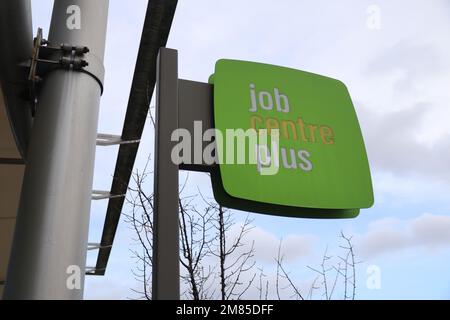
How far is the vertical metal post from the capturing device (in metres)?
1.48

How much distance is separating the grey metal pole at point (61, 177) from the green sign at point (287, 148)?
0.76 meters

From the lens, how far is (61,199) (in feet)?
7.36

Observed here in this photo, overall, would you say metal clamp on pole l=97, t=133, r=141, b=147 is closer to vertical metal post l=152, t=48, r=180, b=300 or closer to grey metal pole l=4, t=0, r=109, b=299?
grey metal pole l=4, t=0, r=109, b=299

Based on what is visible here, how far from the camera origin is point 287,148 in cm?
202

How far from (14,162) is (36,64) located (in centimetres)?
264

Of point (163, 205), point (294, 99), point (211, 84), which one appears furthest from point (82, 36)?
point (163, 205)

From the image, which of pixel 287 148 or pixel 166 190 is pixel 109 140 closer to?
pixel 287 148

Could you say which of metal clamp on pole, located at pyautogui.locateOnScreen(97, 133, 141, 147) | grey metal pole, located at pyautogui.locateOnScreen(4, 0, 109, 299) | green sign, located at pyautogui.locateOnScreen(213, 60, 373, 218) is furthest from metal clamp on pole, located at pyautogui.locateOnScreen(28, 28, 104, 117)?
metal clamp on pole, located at pyautogui.locateOnScreen(97, 133, 141, 147)

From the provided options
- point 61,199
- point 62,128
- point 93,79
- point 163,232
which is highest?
point 93,79

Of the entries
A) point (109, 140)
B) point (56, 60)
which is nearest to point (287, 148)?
point (56, 60)

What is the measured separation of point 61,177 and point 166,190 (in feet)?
2.88
